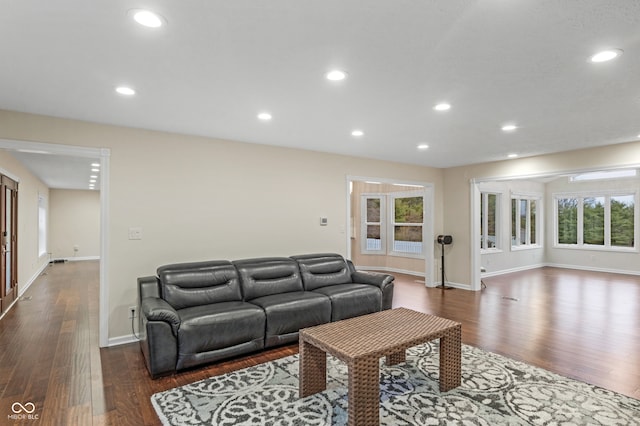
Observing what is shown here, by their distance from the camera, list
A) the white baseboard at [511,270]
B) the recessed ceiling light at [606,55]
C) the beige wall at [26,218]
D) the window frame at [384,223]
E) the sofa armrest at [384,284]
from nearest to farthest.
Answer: the recessed ceiling light at [606,55] < the sofa armrest at [384,284] < the beige wall at [26,218] < the white baseboard at [511,270] < the window frame at [384,223]

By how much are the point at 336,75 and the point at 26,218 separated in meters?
7.68

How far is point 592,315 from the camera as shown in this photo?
4.96 m

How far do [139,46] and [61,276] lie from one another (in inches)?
328

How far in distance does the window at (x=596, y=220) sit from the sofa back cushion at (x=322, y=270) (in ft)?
26.3

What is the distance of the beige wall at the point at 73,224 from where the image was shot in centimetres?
1123

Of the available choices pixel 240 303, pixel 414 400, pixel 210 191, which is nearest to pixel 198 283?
pixel 240 303

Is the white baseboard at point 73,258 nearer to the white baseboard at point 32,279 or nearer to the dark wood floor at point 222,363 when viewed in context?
the white baseboard at point 32,279

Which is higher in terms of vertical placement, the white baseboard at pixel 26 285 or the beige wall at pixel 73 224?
the beige wall at pixel 73 224

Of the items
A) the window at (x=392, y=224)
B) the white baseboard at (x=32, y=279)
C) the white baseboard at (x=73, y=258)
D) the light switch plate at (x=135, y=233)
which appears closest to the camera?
the light switch plate at (x=135, y=233)

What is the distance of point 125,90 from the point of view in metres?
2.86

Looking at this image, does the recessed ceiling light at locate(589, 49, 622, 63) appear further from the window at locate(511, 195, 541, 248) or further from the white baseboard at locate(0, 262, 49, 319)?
the window at locate(511, 195, 541, 248)

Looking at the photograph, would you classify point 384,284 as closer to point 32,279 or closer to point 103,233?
point 103,233

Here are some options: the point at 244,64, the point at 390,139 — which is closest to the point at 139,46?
the point at 244,64

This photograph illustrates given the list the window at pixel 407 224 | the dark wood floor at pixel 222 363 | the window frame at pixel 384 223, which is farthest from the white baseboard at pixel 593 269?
the window frame at pixel 384 223
